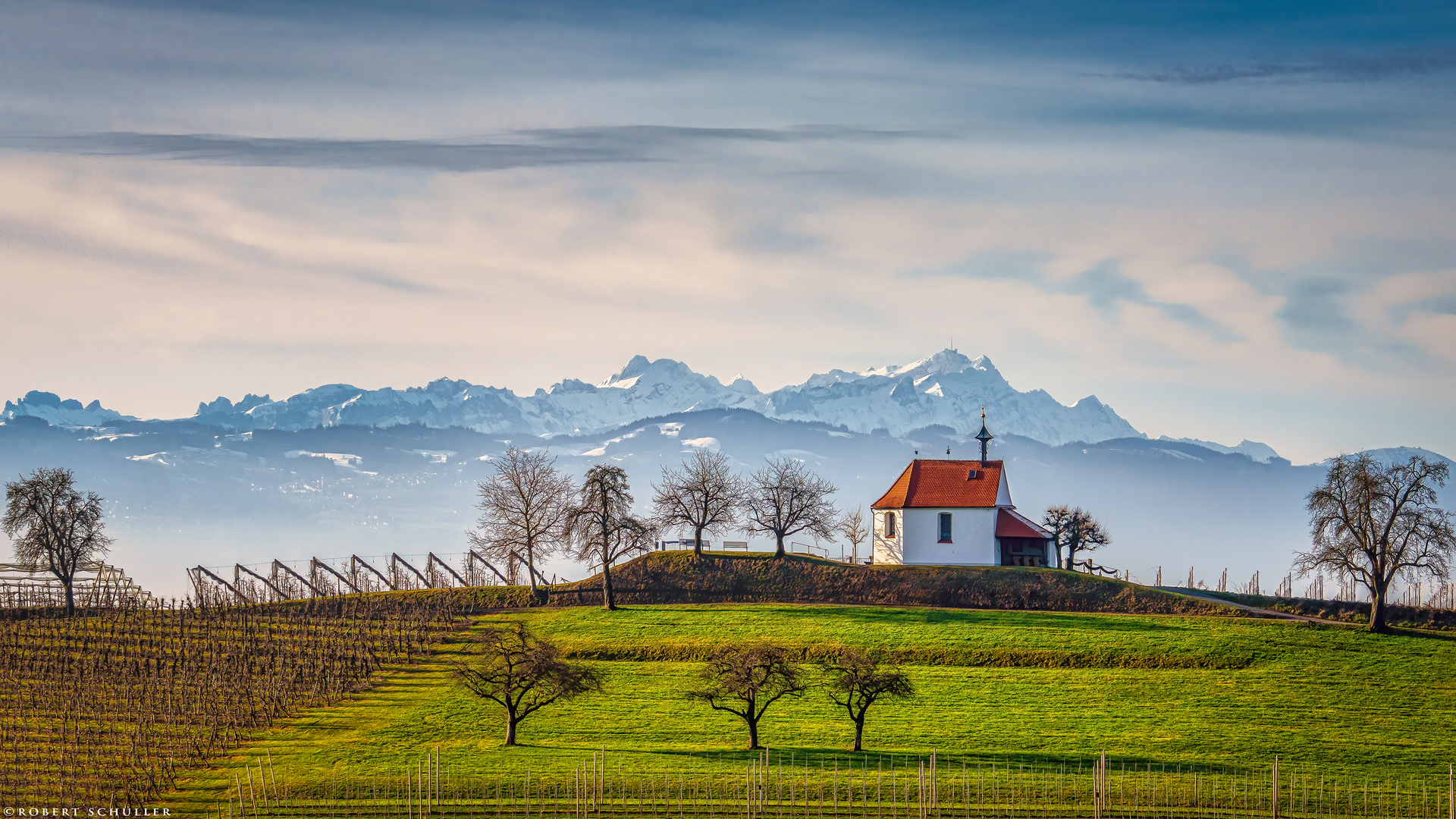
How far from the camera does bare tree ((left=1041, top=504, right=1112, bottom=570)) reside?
87.3 m

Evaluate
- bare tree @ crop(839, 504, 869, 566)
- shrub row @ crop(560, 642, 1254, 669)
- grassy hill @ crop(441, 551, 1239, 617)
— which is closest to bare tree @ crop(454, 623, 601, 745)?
shrub row @ crop(560, 642, 1254, 669)

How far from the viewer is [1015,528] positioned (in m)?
85.1

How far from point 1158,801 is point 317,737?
32.0 m

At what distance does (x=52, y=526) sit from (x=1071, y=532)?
71677 mm

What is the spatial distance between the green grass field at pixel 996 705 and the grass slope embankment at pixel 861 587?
5009mm

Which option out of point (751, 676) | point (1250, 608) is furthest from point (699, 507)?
point (751, 676)

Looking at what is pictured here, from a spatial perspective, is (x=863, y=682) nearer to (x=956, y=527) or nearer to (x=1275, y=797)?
(x=1275, y=797)

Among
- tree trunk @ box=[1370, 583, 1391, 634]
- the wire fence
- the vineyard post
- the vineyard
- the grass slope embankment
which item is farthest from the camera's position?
the grass slope embankment

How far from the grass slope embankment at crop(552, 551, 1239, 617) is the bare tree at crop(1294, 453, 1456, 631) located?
7.86 metres

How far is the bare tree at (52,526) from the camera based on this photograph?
251ft

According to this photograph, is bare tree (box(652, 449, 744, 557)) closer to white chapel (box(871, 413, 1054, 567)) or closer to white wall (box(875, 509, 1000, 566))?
white chapel (box(871, 413, 1054, 567))

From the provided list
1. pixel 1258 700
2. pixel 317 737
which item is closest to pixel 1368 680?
pixel 1258 700

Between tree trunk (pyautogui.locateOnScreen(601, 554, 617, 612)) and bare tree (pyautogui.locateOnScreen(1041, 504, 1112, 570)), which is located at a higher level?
bare tree (pyautogui.locateOnScreen(1041, 504, 1112, 570))

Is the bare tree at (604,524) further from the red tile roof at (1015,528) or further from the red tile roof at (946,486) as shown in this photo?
the red tile roof at (1015,528)
